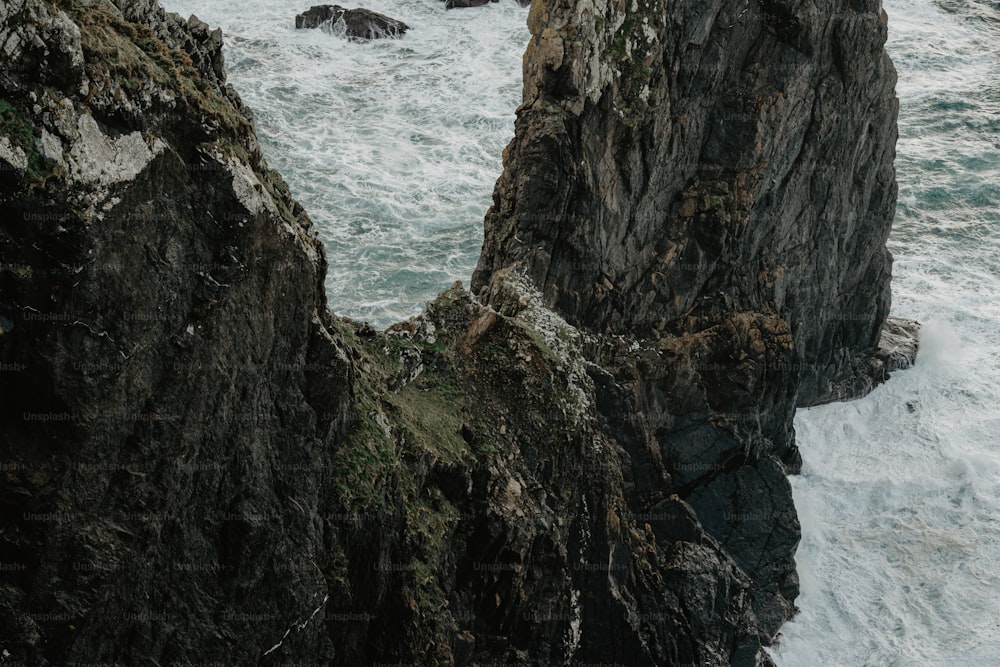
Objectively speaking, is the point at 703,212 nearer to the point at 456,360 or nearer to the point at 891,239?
the point at 456,360

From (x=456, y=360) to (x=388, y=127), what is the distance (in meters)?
26.6

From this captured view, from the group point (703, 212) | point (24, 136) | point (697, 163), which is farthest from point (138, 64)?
point (697, 163)

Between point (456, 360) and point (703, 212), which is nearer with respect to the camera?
point (456, 360)

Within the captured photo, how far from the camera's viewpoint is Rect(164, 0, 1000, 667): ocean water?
2852cm

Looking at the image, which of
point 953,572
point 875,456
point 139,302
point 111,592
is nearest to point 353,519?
point 111,592

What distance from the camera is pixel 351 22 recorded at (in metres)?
52.6

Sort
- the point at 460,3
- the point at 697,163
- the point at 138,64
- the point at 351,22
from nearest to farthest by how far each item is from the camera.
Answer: the point at 138,64
the point at 697,163
the point at 351,22
the point at 460,3

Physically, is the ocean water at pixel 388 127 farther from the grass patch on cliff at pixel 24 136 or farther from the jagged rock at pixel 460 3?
the grass patch on cliff at pixel 24 136

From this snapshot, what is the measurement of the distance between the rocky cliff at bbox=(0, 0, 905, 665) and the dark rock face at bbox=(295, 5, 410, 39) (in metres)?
28.7

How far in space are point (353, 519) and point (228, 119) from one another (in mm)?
5272

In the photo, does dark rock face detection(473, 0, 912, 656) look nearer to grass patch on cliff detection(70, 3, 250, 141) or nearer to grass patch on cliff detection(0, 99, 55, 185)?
grass patch on cliff detection(70, 3, 250, 141)

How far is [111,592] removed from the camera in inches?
429

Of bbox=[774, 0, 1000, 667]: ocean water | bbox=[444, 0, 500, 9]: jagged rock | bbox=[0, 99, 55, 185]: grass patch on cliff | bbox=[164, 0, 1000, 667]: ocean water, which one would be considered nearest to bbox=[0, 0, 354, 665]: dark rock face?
bbox=[0, 99, 55, 185]: grass patch on cliff

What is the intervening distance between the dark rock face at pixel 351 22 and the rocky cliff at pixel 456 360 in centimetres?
2869
